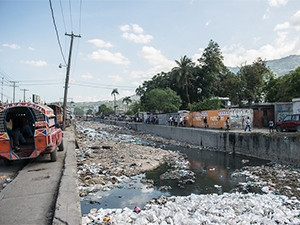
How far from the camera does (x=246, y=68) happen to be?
105ft

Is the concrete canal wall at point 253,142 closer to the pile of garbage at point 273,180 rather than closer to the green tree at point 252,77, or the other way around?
the pile of garbage at point 273,180

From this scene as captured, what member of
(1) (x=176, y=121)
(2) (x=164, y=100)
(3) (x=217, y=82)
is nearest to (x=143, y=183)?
(1) (x=176, y=121)

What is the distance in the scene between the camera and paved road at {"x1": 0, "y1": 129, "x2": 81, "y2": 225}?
4.52 meters

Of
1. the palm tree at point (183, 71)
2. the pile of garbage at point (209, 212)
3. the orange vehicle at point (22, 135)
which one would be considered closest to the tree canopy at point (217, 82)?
the palm tree at point (183, 71)

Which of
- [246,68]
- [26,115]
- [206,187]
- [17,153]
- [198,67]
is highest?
[198,67]

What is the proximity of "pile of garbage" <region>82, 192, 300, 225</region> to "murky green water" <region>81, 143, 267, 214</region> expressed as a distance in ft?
3.38

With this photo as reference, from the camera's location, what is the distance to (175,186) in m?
9.60

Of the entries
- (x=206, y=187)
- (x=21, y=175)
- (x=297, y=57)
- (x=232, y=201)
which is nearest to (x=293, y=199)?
(x=232, y=201)

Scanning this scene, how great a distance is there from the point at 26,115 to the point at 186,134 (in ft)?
57.2

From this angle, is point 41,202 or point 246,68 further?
point 246,68

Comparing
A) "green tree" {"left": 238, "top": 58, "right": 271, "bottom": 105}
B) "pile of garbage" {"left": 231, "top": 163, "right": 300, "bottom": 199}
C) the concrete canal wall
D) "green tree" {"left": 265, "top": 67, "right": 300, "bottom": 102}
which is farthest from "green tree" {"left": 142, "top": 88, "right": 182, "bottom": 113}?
"pile of garbage" {"left": 231, "top": 163, "right": 300, "bottom": 199}

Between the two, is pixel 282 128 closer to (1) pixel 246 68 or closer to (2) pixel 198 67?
(1) pixel 246 68

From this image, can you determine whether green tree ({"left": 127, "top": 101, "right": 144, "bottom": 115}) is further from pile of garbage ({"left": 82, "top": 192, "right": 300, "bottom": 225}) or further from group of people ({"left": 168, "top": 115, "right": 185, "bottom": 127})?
pile of garbage ({"left": 82, "top": 192, "right": 300, "bottom": 225})

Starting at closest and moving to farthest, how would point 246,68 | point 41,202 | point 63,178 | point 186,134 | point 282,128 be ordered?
point 41,202, point 63,178, point 282,128, point 186,134, point 246,68
